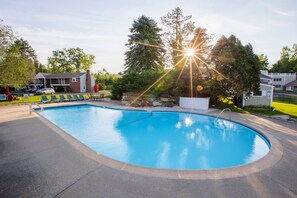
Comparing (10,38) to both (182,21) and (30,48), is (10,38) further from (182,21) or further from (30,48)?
(30,48)

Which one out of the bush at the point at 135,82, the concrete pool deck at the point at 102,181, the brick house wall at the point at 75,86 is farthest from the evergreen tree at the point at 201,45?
the brick house wall at the point at 75,86

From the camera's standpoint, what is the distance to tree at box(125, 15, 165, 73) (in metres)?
23.3

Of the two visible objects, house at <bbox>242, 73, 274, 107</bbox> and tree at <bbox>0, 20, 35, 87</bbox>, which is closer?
house at <bbox>242, 73, 274, 107</bbox>

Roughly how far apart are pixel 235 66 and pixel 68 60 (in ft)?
164

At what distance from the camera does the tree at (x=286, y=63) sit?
4521 centimetres

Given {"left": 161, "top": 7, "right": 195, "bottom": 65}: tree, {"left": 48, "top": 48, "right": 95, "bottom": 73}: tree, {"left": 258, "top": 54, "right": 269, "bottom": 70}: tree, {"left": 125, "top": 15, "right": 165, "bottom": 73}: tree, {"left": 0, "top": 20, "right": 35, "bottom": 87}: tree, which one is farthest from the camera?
{"left": 48, "top": 48, "right": 95, "bottom": 73}: tree

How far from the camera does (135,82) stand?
16.9m

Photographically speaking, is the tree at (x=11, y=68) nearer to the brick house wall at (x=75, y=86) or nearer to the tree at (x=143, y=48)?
the tree at (x=143, y=48)

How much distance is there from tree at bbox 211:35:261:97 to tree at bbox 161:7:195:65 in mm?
10353

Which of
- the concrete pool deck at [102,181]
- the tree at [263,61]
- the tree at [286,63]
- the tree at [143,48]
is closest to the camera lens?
the concrete pool deck at [102,181]

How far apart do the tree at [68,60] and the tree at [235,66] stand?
46716 millimetres

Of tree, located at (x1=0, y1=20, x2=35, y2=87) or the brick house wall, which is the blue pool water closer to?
tree, located at (x1=0, y1=20, x2=35, y2=87)

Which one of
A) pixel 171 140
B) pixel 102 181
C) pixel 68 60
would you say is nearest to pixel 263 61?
pixel 171 140

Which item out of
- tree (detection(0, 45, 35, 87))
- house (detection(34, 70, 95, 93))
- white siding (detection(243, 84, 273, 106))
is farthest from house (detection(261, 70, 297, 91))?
tree (detection(0, 45, 35, 87))
